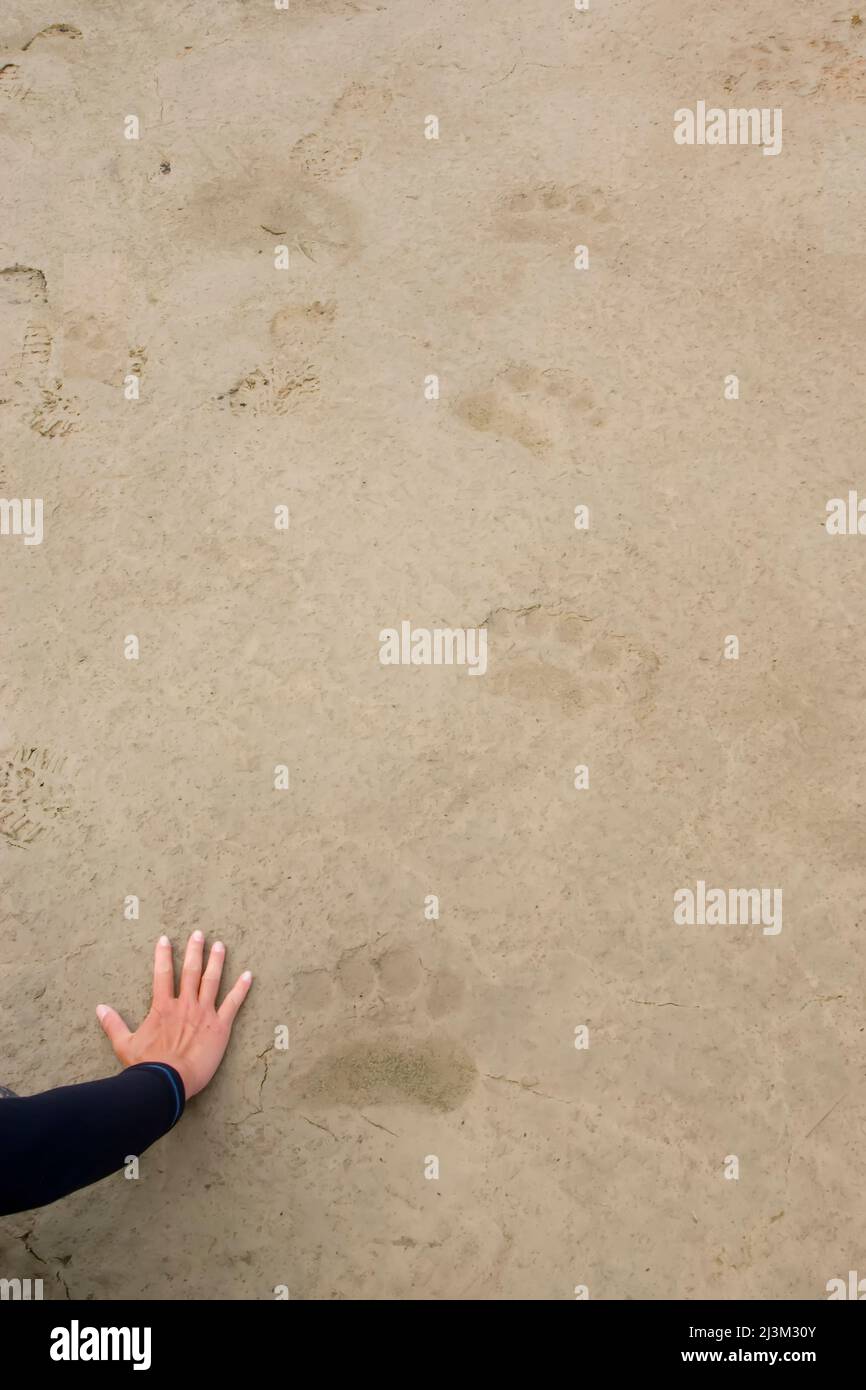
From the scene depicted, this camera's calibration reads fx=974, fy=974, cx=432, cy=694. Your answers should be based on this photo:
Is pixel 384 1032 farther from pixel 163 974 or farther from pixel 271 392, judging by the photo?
pixel 271 392

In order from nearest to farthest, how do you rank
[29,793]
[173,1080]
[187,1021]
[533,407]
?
[173,1080] < [187,1021] < [29,793] < [533,407]

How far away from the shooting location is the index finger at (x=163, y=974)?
178 centimetres

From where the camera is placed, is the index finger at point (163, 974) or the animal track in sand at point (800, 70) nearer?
the index finger at point (163, 974)

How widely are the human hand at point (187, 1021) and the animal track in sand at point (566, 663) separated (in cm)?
76

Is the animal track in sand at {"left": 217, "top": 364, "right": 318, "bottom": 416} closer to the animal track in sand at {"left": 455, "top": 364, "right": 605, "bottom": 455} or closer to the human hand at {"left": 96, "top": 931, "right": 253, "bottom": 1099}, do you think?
the animal track in sand at {"left": 455, "top": 364, "right": 605, "bottom": 455}

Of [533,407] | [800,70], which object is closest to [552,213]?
[533,407]

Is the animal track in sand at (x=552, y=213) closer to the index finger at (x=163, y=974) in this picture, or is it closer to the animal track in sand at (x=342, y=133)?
the animal track in sand at (x=342, y=133)

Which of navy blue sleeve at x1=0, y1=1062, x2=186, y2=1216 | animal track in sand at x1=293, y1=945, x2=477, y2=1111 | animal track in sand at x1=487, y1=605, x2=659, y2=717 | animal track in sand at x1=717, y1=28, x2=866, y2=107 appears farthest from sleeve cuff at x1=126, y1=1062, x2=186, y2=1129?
animal track in sand at x1=717, y1=28, x2=866, y2=107

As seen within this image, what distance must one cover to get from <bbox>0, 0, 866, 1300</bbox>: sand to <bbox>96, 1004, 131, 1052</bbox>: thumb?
3 centimetres

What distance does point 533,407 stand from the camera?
2.10 metres

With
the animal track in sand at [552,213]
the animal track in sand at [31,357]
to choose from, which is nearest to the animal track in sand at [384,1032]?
the animal track in sand at [31,357]

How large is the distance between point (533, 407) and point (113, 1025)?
150 cm

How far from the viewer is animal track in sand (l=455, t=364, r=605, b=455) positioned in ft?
6.83

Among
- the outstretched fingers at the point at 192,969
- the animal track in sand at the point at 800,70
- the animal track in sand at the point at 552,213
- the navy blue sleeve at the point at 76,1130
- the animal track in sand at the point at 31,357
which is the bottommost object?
the navy blue sleeve at the point at 76,1130
